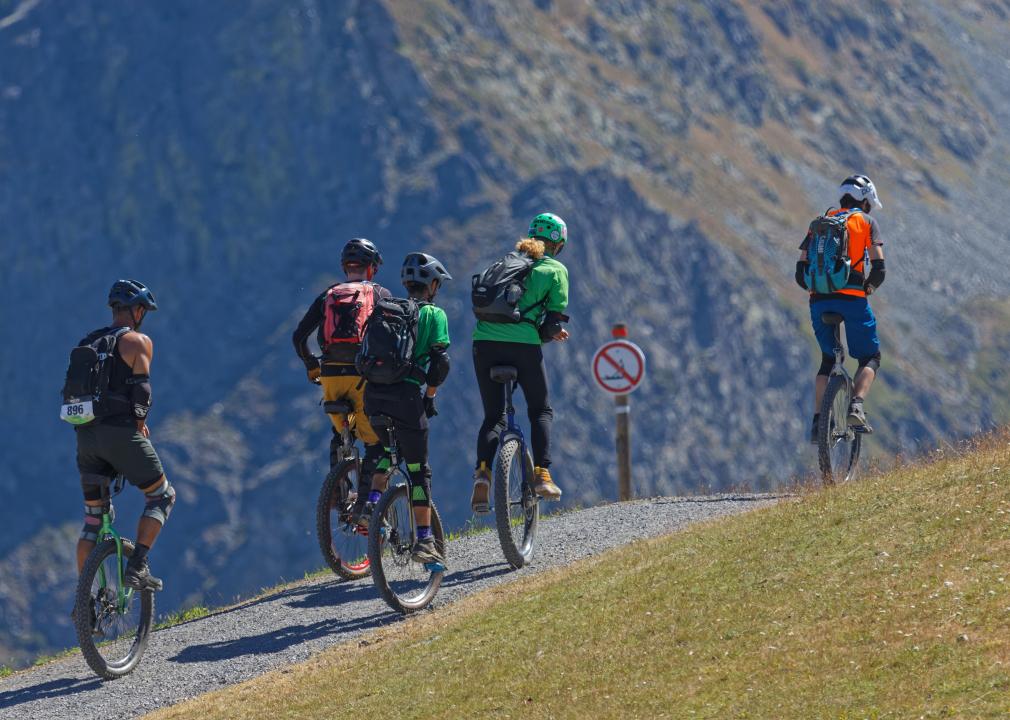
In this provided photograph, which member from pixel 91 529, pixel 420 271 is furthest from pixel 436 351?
pixel 91 529

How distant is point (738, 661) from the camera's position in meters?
9.24

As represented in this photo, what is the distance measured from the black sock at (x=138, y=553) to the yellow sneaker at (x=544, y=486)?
3.48 m

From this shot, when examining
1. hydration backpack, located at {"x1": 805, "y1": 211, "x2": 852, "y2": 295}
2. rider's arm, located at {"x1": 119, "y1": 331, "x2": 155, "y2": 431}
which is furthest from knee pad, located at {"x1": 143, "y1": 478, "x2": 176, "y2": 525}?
hydration backpack, located at {"x1": 805, "y1": 211, "x2": 852, "y2": 295}

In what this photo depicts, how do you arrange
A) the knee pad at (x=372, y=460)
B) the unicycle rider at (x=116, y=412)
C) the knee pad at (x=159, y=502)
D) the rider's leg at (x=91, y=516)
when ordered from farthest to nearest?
the knee pad at (x=372, y=460)
the knee pad at (x=159, y=502)
the rider's leg at (x=91, y=516)
the unicycle rider at (x=116, y=412)

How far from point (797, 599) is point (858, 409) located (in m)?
4.97

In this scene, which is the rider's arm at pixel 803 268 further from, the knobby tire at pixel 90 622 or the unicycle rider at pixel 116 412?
the knobby tire at pixel 90 622

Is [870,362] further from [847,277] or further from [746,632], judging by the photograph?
[746,632]

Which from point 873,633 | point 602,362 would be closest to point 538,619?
point 873,633

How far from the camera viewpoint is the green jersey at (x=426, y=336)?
508 inches

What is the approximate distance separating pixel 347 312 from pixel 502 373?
64.7 inches

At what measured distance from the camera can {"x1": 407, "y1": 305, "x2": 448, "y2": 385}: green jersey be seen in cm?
1290

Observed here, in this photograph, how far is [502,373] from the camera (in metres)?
13.5

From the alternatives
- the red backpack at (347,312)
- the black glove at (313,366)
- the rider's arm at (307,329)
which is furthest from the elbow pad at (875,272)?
the black glove at (313,366)

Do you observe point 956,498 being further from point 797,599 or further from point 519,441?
point 519,441
